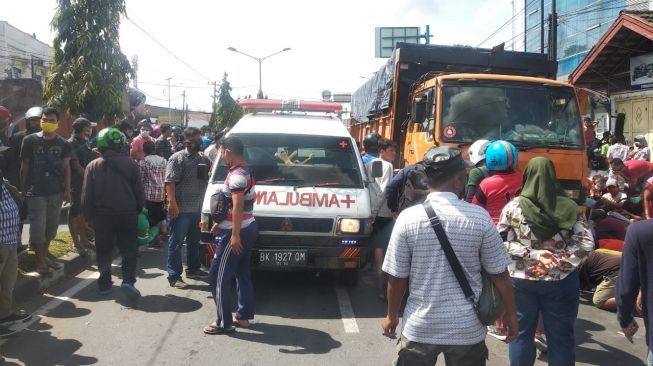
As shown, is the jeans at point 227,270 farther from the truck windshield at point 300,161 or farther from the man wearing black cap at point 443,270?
the man wearing black cap at point 443,270

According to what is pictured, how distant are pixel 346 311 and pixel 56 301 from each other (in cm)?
309

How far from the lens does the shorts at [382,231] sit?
5895mm

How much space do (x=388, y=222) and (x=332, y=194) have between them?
0.70 m

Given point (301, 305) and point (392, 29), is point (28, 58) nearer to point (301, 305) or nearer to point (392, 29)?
point (392, 29)

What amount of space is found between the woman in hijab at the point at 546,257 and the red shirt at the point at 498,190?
0.79m

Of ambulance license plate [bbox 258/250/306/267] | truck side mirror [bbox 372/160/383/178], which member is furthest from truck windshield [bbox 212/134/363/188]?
ambulance license plate [bbox 258/250/306/267]

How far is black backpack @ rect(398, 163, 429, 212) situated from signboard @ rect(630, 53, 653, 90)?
12.4m

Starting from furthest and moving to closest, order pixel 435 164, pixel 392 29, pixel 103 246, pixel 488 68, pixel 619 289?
pixel 392 29 → pixel 488 68 → pixel 103 246 → pixel 619 289 → pixel 435 164

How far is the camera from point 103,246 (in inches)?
223

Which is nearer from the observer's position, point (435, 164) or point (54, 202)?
point (435, 164)

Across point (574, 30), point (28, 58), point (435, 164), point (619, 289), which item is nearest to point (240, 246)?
point (435, 164)

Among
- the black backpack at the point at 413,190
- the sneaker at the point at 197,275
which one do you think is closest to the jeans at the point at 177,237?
the sneaker at the point at 197,275

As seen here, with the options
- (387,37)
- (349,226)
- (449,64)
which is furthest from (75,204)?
(387,37)

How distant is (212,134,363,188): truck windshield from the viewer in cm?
611
